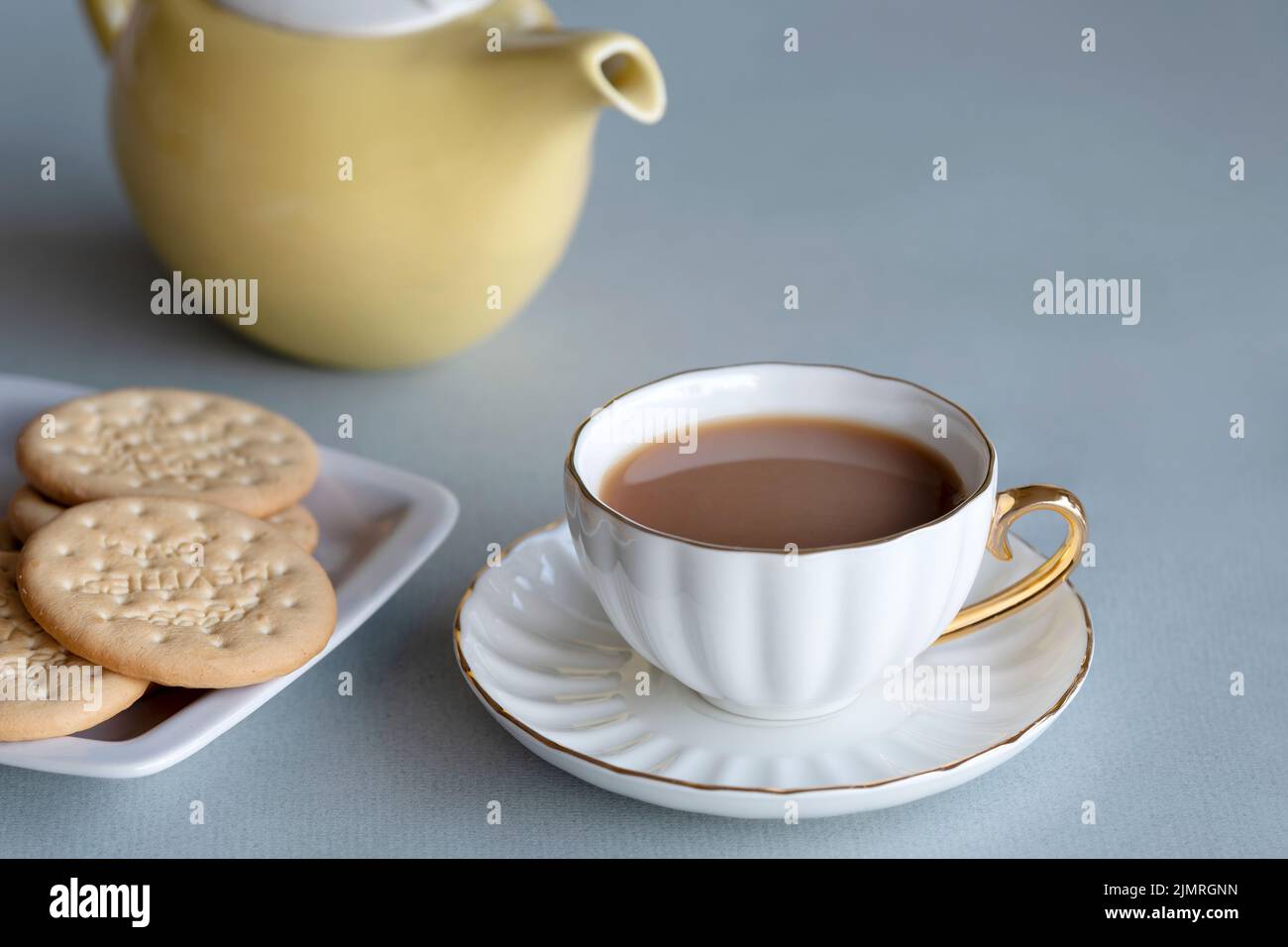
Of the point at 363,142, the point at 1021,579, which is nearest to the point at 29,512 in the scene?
the point at 363,142

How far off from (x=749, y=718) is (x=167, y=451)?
18.3 inches

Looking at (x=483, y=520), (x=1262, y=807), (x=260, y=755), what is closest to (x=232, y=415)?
(x=483, y=520)

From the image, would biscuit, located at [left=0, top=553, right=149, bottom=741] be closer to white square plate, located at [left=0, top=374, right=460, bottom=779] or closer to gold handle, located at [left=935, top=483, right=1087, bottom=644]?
white square plate, located at [left=0, top=374, right=460, bottom=779]

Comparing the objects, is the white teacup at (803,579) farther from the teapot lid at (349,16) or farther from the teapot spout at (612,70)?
the teapot lid at (349,16)

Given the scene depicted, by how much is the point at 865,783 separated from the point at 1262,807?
24 cm

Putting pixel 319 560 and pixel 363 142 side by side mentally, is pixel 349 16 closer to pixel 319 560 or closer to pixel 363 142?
pixel 363 142

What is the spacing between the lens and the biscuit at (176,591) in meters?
0.76

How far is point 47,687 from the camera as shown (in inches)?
29.2

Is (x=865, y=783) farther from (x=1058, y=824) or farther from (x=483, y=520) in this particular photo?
(x=483, y=520)

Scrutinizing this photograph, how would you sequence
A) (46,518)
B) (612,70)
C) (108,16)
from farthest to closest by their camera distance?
(108,16) → (612,70) → (46,518)

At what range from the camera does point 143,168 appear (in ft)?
3.89

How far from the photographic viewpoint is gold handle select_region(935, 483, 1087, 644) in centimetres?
79

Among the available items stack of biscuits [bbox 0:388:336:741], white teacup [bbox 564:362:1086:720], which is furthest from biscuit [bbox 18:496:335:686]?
white teacup [bbox 564:362:1086:720]

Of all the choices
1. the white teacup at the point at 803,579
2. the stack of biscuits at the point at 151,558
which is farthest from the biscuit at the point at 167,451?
the white teacup at the point at 803,579
